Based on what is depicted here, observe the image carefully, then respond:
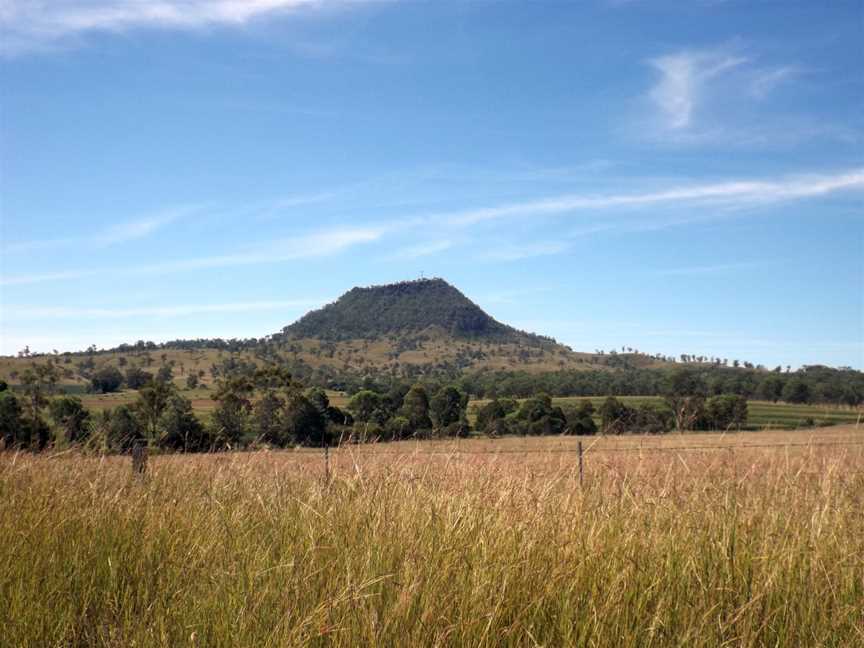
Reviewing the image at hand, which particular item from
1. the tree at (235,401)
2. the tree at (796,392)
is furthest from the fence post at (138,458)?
the tree at (796,392)

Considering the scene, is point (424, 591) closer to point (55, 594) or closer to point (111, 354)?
point (55, 594)

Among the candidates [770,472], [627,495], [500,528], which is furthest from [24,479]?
[770,472]

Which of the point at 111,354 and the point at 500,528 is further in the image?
the point at 111,354

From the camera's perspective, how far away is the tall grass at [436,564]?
3.82 meters

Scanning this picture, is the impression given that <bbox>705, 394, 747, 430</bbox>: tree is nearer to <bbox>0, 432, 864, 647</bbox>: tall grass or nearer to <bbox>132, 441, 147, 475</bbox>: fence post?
<bbox>0, 432, 864, 647</bbox>: tall grass

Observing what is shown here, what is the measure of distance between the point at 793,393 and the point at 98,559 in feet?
255

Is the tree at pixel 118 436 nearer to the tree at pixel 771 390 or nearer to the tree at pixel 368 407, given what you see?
the tree at pixel 368 407

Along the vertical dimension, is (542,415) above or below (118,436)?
below

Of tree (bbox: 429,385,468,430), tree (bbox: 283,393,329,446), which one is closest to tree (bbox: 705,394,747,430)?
tree (bbox: 283,393,329,446)

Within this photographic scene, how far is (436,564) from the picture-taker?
4.29m

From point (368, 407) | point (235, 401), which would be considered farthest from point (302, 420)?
point (368, 407)

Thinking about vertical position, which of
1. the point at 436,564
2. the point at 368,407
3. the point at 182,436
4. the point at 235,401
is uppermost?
the point at 182,436

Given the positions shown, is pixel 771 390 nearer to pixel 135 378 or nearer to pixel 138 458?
pixel 138 458

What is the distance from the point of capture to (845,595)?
4465mm
